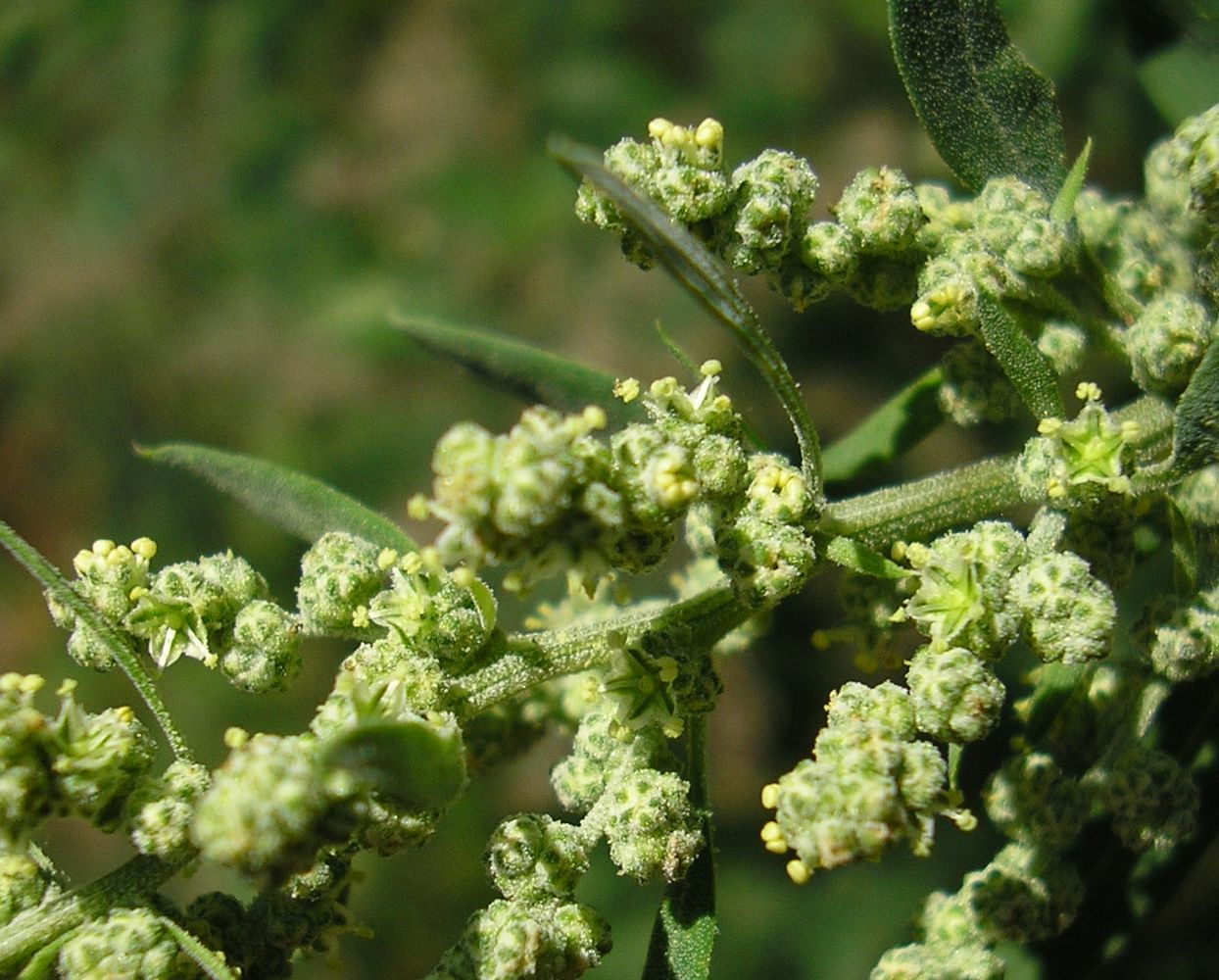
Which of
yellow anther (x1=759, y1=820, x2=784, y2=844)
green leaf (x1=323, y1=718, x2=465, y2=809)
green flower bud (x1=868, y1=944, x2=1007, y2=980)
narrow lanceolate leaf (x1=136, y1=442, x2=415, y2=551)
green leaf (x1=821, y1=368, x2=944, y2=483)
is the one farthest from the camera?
green leaf (x1=821, y1=368, x2=944, y2=483)

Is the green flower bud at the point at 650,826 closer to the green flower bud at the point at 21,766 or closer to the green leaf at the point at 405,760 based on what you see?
the green leaf at the point at 405,760

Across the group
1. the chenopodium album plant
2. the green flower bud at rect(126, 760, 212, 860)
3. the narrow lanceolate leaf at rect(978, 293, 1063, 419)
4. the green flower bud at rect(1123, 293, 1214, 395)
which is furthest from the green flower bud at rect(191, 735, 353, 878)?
the green flower bud at rect(1123, 293, 1214, 395)

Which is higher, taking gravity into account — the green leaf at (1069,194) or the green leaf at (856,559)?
the green leaf at (1069,194)

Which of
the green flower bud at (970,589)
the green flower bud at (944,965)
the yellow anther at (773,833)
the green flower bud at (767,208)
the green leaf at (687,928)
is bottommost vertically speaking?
the green flower bud at (944,965)

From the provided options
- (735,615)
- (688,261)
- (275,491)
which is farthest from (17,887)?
(688,261)

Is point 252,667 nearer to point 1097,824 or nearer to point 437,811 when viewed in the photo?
point 437,811

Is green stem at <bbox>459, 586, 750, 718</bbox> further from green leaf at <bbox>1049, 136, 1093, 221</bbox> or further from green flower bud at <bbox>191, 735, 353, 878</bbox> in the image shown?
green leaf at <bbox>1049, 136, 1093, 221</bbox>

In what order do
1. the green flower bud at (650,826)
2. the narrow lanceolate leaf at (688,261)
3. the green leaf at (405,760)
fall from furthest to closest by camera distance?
the green flower bud at (650,826)
the narrow lanceolate leaf at (688,261)
the green leaf at (405,760)

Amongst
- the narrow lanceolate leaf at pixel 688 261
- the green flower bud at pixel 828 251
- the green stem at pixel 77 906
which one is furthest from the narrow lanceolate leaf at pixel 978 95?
the green stem at pixel 77 906
